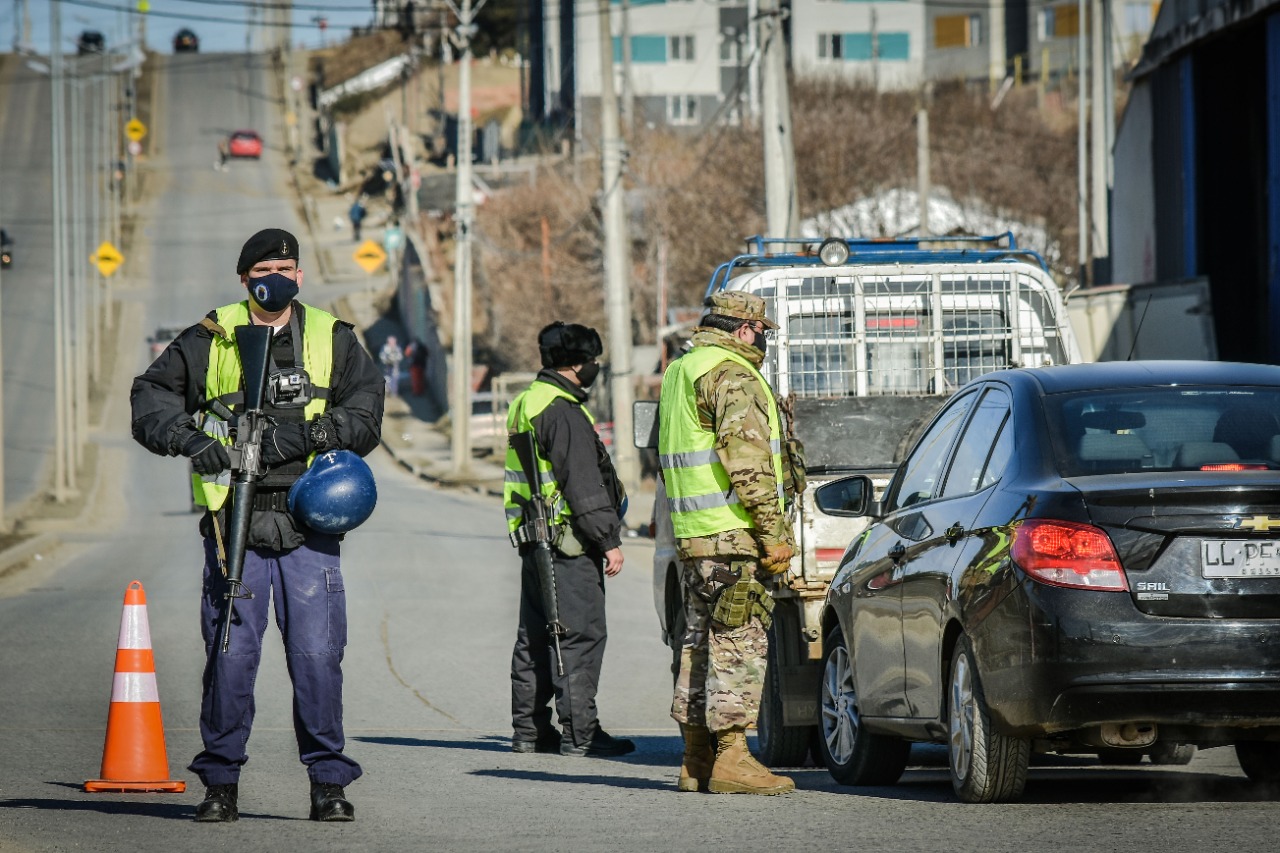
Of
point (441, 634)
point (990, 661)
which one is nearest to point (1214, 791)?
point (990, 661)

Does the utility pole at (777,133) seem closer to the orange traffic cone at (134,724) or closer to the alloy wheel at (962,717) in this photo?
the orange traffic cone at (134,724)

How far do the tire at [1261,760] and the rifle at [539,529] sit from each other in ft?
11.2

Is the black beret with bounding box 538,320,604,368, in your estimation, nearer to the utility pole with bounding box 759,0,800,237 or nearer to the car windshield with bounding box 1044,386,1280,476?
the car windshield with bounding box 1044,386,1280,476

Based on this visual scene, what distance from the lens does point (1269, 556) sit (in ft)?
20.7

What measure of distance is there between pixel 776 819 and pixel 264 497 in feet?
6.78

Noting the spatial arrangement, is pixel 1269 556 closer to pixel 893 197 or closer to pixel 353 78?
pixel 893 197

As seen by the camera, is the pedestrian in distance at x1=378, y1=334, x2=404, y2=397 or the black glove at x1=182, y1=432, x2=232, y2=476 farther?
the pedestrian in distance at x1=378, y1=334, x2=404, y2=397

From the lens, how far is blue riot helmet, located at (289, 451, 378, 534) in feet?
21.8

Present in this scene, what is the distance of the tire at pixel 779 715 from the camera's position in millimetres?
9328

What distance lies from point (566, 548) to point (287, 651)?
3.11 m

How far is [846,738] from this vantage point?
27.4ft

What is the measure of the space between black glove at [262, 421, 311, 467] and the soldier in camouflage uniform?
1613 millimetres

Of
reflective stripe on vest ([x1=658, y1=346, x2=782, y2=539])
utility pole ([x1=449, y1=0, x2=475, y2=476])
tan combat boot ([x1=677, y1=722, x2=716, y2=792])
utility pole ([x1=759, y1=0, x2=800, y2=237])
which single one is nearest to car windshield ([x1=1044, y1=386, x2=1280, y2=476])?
reflective stripe on vest ([x1=658, y1=346, x2=782, y2=539])

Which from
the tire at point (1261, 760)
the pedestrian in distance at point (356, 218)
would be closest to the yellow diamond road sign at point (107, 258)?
the pedestrian in distance at point (356, 218)
